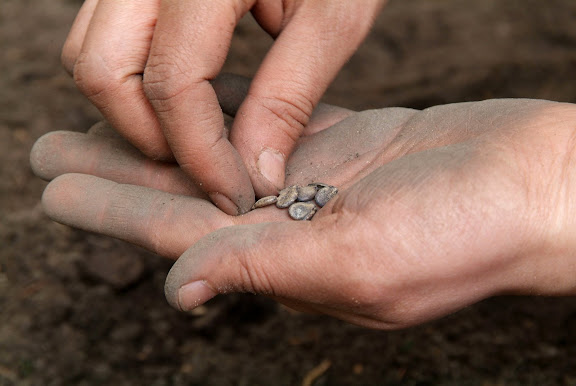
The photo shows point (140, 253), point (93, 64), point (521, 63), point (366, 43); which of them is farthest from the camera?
point (366, 43)

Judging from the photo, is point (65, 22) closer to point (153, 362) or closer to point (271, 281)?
point (153, 362)

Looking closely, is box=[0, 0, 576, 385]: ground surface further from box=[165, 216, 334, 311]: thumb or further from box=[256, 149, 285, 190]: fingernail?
box=[165, 216, 334, 311]: thumb

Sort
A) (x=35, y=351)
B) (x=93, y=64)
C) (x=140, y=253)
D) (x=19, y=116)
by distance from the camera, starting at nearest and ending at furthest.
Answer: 1. (x=93, y=64)
2. (x=35, y=351)
3. (x=140, y=253)
4. (x=19, y=116)

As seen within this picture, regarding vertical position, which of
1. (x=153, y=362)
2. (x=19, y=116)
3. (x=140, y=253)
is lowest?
(x=153, y=362)

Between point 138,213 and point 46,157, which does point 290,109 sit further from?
point 46,157

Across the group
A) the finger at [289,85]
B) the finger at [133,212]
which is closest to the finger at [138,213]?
the finger at [133,212]

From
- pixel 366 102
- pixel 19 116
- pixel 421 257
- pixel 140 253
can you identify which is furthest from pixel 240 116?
pixel 19 116

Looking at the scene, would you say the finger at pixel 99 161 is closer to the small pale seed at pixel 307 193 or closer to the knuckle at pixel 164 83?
the knuckle at pixel 164 83
